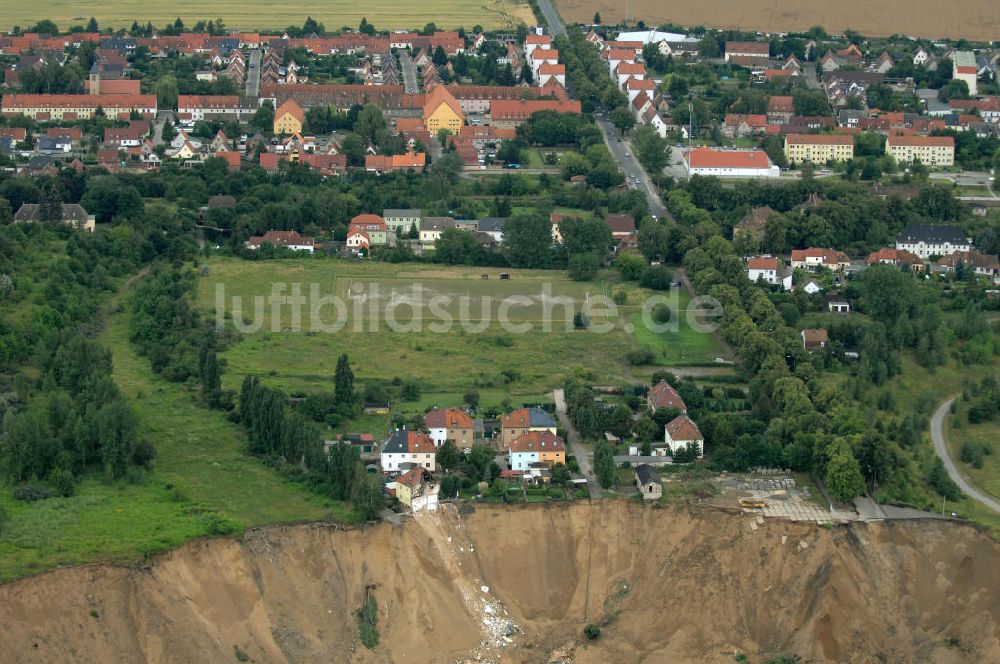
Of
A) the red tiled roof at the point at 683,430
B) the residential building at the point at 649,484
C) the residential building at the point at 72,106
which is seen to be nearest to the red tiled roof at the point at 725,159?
the residential building at the point at 72,106

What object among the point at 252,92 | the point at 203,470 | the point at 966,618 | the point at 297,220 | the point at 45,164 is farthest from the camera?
the point at 252,92

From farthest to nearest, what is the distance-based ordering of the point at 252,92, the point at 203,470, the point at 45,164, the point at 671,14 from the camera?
the point at 671,14
the point at 252,92
the point at 45,164
the point at 203,470

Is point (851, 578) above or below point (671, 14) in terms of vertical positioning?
below

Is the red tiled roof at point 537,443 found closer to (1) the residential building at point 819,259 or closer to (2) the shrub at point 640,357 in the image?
(2) the shrub at point 640,357

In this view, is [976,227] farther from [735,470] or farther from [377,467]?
[377,467]

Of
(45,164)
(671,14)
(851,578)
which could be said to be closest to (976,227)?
(851,578)

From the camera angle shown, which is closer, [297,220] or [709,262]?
[709,262]

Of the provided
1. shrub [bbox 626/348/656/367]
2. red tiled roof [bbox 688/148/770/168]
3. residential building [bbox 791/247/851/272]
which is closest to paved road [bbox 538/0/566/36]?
red tiled roof [bbox 688/148/770/168]
